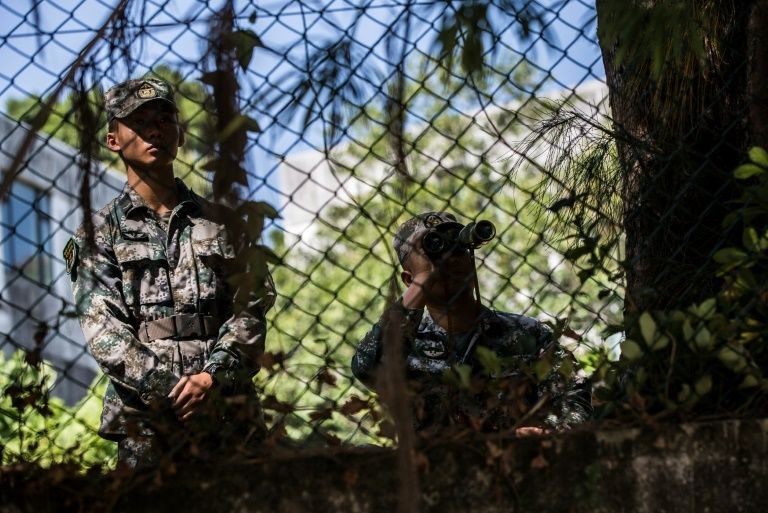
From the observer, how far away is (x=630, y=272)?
8.86 ft

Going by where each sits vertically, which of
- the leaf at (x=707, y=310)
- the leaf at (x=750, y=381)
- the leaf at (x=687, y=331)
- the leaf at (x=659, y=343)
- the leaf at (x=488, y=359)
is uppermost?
the leaf at (x=707, y=310)

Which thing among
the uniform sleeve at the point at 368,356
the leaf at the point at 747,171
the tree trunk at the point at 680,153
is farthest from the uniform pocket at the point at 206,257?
the leaf at the point at 747,171

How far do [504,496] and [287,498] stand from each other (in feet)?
1.41

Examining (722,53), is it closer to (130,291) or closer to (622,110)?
(622,110)

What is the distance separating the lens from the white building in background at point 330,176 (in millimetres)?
2254

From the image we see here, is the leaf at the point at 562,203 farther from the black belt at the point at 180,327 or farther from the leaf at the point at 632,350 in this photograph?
the black belt at the point at 180,327

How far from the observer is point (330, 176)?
1716 centimetres

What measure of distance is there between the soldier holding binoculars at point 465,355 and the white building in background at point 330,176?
0.22 meters

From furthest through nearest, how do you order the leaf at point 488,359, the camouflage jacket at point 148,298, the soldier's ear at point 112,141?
the soldier's ear at point 112,141 → the camouflage jacket at point 148,298 → the leaf at point 488,359

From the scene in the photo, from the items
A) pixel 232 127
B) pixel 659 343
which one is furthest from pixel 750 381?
pixel 232 127

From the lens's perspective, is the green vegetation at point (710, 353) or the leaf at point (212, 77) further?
the green vegetation at point (710, 353)

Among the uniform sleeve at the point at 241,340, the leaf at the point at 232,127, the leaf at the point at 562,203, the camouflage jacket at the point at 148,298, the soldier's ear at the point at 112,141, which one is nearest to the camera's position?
the leaf at the point at 232,127

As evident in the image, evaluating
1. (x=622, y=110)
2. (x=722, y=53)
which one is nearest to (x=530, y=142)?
(x=622, y=110)

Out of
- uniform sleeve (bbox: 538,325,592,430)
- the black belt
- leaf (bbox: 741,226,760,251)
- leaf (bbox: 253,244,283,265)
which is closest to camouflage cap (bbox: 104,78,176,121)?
the black belt
